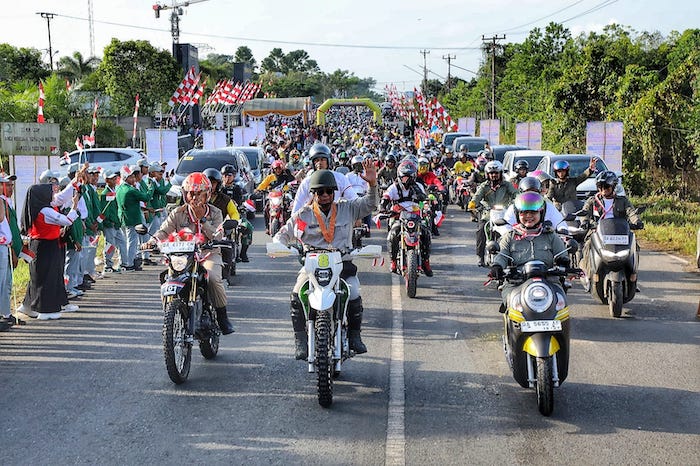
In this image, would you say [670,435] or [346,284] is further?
[346,284]

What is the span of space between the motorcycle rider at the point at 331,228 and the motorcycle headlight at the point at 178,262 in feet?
2.76

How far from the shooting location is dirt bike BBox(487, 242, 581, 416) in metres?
6.93

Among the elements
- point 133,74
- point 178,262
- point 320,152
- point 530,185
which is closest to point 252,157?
point 320,152

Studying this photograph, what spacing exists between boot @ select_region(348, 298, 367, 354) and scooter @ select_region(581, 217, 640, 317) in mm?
4198

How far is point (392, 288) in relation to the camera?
13055mm

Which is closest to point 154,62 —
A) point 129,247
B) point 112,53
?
point 112,53

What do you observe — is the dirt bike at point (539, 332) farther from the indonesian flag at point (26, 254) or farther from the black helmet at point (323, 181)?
the indonesian flag at point (26, 254)

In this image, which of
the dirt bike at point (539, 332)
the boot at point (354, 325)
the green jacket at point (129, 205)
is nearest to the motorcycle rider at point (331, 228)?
the boot at point (354, 325)

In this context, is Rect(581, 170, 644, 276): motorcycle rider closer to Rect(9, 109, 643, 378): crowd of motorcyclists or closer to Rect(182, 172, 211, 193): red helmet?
Rect(9, 109, 643, 378): crowd of motorcyclists

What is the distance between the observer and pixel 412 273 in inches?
480

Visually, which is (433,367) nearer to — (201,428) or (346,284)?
(346,284)

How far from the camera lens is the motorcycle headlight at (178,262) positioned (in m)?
8.15

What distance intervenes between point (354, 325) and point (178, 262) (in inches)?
65.5

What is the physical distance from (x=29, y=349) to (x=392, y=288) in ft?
17.1
